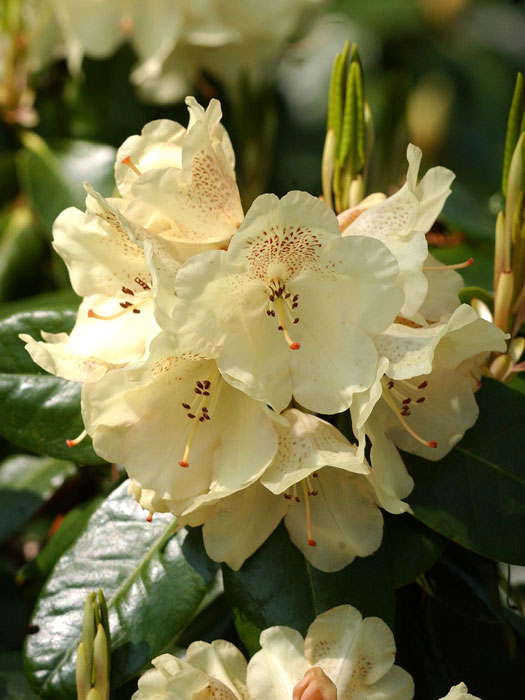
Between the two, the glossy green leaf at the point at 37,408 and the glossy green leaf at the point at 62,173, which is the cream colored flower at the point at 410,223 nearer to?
the glossy green leaf at the point at 37,408

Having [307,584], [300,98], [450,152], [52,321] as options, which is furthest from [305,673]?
[450,152]

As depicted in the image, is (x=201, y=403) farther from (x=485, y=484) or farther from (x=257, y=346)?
(x=485, y=484)

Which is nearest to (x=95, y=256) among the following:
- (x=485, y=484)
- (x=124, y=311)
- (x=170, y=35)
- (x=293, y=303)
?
(x=124, y=311)

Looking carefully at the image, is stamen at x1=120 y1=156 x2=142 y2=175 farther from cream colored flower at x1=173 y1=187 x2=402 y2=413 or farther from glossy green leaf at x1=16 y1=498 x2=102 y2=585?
glossy green leaf at x1=16 y1=498 x2=102 y2=585

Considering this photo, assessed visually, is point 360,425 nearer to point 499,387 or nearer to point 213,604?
point 499,387

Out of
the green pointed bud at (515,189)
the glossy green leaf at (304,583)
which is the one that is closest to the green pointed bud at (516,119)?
the green pointed bud at (515,189)

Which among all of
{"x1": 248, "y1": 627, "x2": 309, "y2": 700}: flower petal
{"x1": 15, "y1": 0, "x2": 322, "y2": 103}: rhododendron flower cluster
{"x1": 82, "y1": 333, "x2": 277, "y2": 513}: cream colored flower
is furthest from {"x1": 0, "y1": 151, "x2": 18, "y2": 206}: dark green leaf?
{"x1": 248, "y1": 627, "x2": 309, "y2": 700}: flower petal
